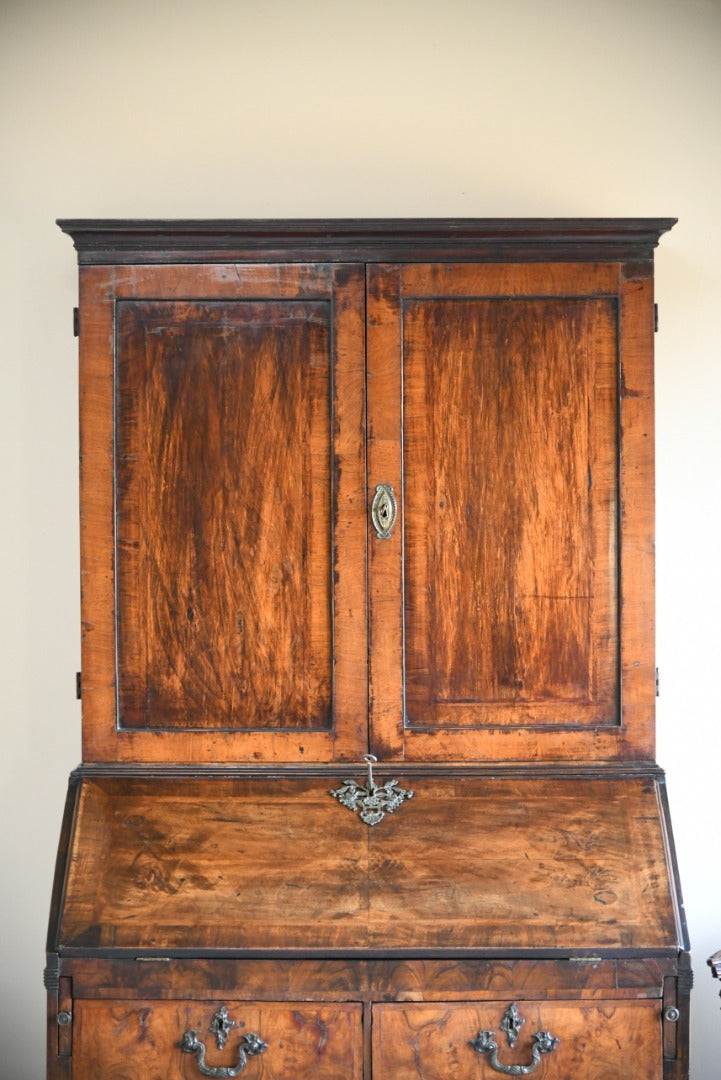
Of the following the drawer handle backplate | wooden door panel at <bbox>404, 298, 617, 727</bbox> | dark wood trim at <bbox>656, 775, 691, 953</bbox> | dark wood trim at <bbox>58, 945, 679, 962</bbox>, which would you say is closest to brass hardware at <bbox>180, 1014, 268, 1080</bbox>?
the drawer handle backplate

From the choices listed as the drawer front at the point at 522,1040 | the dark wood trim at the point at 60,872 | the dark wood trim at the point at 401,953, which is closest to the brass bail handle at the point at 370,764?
the dark wood trim at the point at 401,953

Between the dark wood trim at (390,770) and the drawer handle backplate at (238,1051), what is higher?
the dark wood trim at (390,770)

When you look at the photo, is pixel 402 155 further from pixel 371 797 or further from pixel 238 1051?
pixel 238 1051

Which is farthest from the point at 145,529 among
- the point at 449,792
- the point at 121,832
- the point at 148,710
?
the point at 449,792

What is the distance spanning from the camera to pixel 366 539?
7.13ft

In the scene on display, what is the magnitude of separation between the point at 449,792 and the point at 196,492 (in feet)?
3.02

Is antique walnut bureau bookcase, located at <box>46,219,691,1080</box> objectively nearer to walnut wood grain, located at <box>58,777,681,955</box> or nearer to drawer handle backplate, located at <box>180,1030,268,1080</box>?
walnut wood grain, located at <box>58,777,681,955</box>

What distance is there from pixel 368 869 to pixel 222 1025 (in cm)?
45

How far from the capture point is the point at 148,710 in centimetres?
219

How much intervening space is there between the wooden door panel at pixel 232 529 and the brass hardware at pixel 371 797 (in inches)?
6.1

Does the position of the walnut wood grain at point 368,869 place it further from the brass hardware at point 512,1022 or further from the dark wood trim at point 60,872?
the brass hardware at point 512,1022

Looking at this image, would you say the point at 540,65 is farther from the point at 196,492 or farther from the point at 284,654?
the point at 284,654

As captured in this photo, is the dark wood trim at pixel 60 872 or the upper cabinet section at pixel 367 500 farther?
the upper cabinet section at pixel 367 500

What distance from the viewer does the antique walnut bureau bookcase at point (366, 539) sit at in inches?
85.0
